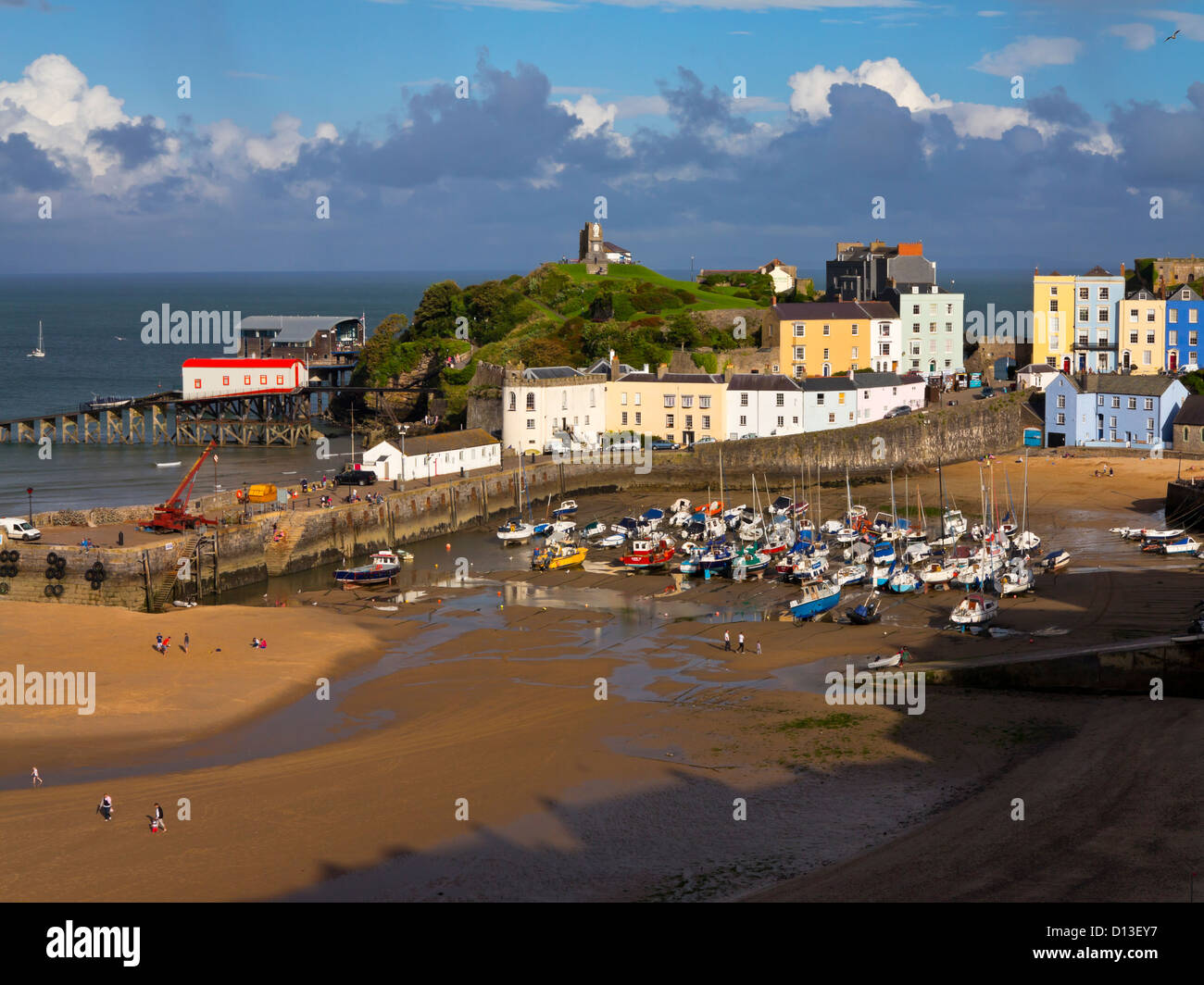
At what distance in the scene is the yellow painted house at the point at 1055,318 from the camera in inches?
2685

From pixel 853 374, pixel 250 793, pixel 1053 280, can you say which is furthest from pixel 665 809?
pixel 1053 280

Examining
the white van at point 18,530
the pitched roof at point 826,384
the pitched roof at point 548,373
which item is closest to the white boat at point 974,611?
the white van at point 18,530

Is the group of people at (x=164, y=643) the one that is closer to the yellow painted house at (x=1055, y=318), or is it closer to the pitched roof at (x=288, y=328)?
the yellow painted house at (x=1055, y=318)

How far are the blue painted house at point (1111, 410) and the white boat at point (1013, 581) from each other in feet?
84.0

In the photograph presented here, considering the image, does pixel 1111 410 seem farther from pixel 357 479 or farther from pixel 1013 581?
pixel 357 479

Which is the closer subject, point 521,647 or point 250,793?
point 250,793

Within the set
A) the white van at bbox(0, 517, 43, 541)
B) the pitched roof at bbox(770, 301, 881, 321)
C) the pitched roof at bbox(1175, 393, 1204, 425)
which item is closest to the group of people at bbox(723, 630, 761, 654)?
the white van at bbox(0, 517, 43, 541)

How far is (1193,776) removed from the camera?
68.8ft

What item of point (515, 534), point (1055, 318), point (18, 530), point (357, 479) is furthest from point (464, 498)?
point (1055, 318)

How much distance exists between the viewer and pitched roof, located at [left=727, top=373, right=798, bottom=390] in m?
57.9

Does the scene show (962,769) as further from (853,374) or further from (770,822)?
(853,374)

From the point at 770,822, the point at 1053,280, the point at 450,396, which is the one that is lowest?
the point at 770,822

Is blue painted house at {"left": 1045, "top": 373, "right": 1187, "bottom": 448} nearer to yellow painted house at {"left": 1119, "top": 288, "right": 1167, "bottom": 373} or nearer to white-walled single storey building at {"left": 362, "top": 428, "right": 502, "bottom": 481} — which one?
yellow painted house at {"left": 1119, "top": 288, "right": 1167, "bottom": 373}

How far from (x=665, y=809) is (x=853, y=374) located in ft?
141
